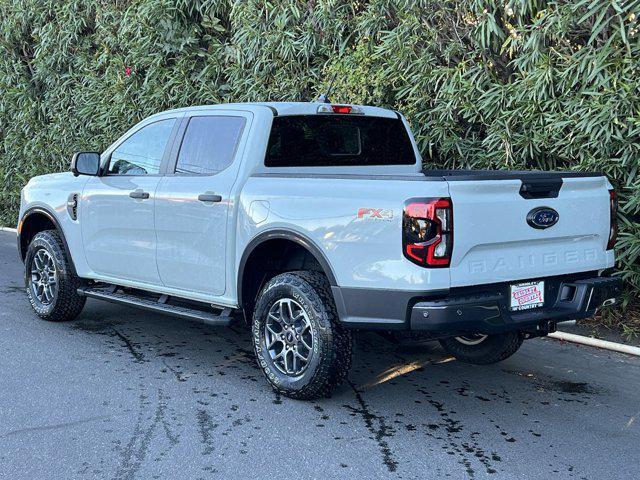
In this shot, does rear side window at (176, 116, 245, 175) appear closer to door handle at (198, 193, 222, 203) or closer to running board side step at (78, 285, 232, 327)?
door handle at (198, 193, 222, 203)

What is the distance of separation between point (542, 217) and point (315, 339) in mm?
1449

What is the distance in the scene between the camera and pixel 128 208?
5.94 metres

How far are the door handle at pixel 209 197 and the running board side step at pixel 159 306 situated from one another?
73cm

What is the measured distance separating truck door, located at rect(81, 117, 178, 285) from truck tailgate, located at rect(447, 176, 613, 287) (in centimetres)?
250

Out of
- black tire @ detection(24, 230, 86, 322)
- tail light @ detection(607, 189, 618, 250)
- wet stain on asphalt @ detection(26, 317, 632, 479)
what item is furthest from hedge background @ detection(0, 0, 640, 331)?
black tire @ detection(24, 230, 86, 322)

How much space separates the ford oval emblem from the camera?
14.4 feet

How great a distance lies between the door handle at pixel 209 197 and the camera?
5.14 metres

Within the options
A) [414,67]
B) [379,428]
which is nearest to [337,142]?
[379,428]

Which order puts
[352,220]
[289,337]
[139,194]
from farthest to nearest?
1. [139,194]
2. [289,337]
3. [352,220]

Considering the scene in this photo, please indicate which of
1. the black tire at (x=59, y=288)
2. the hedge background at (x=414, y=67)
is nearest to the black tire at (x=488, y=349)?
the hedge background at (x=414, y=67)

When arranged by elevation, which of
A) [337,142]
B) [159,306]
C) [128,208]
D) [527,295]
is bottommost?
[159,306]

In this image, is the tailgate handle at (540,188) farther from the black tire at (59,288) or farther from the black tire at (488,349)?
the black tire at (59,288)

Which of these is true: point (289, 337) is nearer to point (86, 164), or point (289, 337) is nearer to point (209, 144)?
point (209, 144)

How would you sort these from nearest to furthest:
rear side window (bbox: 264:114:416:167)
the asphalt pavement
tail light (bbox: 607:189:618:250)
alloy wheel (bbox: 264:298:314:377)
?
the asphalt pavement
alloy wheel (bbox: 264:298:314:377)
tail light (bbox: 607:189:618:250)
rear side window (bbox: 264:114:416:167)
